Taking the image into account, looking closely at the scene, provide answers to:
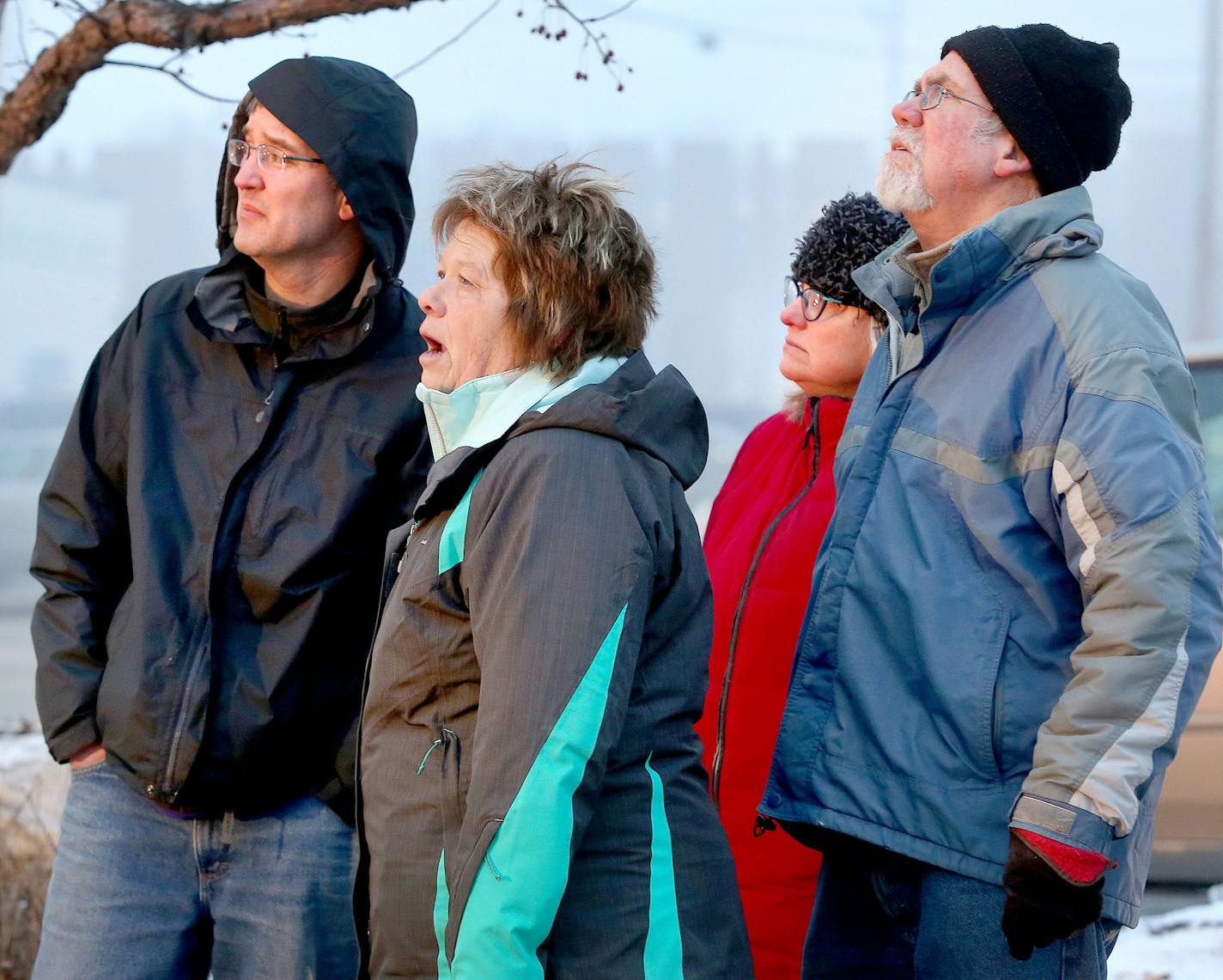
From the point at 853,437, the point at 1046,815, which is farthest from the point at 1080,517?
the point at 853,437

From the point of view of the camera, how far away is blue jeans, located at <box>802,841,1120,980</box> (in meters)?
2.06

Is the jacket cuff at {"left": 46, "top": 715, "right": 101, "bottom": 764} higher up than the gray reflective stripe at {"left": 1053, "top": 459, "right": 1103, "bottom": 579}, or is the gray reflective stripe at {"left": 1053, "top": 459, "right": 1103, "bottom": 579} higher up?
the gray reflective stripe at {"left": 1053, "top": 459, "right": 1103, "bottom": 579}

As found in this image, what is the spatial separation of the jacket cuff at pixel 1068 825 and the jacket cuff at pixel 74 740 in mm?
1635

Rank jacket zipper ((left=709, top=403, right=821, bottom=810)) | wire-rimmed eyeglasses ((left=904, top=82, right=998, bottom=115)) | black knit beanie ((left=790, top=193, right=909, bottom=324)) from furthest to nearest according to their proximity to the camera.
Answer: black knit beanie ((left=790, top=193, right=909, bottom=324))
jacket zipper ((left=709, top=403, right=821, bottom=810))
wire-rimmed eyeglasses ((left=904, top=82, right=998, bottom=115))

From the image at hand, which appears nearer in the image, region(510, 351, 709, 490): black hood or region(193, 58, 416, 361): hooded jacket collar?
region(510, 351, 709, 490): black hood

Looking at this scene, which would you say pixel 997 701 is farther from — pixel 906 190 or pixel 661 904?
pixel 906 190

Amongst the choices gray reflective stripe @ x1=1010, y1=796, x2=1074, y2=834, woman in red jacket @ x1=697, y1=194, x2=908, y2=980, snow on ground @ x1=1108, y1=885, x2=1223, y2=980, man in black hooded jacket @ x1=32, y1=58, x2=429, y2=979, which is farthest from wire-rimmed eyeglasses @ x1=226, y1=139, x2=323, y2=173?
snow on ground @ x1=1108, y1=885, x2=1223, y2=980

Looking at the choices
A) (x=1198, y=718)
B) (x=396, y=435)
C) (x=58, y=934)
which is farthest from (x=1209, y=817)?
(x=58, y=934)

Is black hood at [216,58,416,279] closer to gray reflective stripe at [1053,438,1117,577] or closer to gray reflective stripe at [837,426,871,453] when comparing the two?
gray reflective stripe at [837,426,871,453]

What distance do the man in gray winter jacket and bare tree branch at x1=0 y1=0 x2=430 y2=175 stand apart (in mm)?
1442

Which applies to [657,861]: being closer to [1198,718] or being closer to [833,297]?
[833,297]

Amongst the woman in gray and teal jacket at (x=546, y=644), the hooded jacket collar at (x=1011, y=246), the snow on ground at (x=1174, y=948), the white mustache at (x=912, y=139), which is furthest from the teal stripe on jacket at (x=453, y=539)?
the snow on ground at (x=1174, y=948)

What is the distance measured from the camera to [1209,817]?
15.1ft

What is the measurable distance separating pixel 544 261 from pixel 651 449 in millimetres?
358
